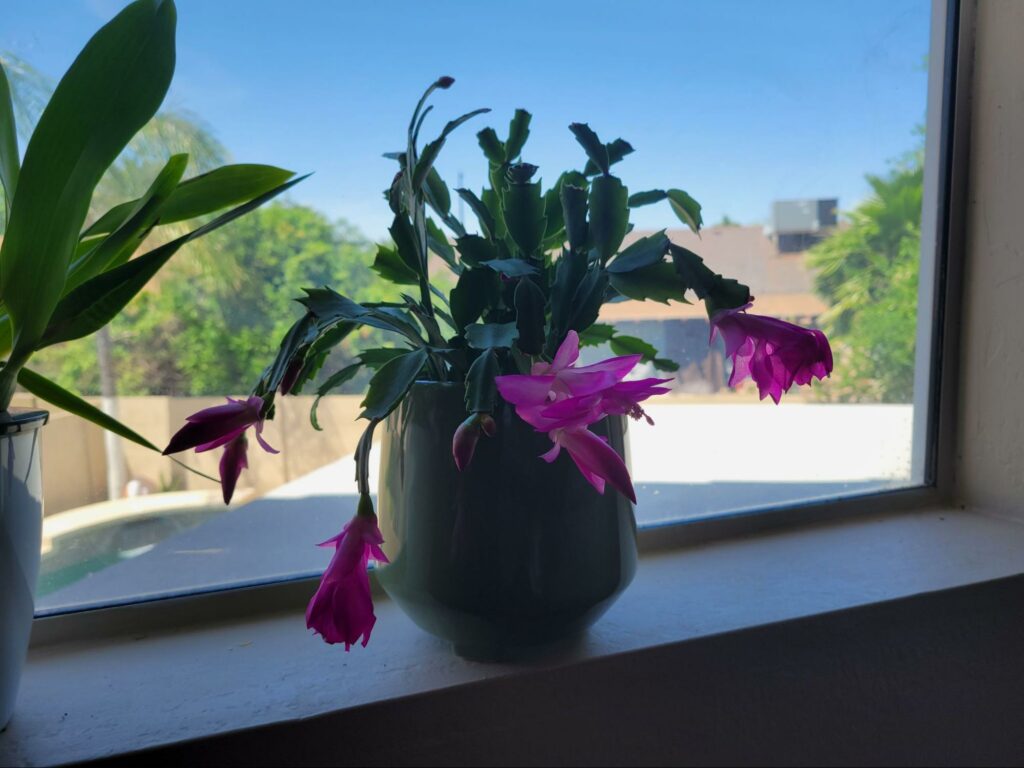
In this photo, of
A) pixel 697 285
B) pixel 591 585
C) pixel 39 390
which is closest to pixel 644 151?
pixel 697 285

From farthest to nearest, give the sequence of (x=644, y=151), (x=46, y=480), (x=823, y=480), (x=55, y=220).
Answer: (x=823, y=480), (x=644, y=151), (x=46, y=480), (x=55, y=220)

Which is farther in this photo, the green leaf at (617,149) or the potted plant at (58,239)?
the green leaf at (617,149)

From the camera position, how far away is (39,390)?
0.53 metres

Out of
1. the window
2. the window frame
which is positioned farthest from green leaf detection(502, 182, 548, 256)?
the window frame

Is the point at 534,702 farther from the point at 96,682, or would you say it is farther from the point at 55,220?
the point at 55,220

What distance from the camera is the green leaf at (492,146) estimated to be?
0.60m

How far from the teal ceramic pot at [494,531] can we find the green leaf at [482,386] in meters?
0.07

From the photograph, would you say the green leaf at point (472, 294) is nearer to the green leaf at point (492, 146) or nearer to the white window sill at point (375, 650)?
the green leaf at point (492, 146)

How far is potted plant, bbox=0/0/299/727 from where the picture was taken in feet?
1.54

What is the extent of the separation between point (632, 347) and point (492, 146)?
0.21 metres

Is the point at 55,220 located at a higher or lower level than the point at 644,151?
lower

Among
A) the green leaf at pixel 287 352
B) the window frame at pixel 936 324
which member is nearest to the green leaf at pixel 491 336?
the green leaf at pixel 287 352

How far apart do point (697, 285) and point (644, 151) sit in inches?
16.4

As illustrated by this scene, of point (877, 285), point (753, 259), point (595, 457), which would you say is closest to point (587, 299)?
point (595, 457)
